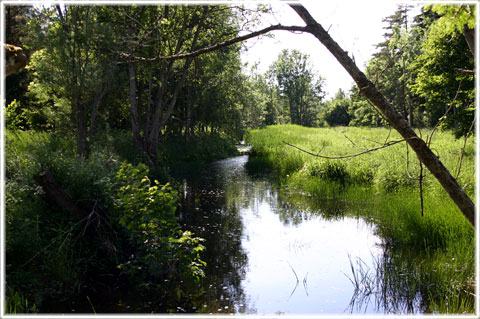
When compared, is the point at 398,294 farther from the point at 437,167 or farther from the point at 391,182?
the point at 391,182

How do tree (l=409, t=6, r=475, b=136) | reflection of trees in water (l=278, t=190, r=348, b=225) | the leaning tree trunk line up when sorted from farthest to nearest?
tree (l=409, t=6, r=475, b=136), reflection of trees in water (l=278, t=190, r=348, b=225), the leaning tree trunk

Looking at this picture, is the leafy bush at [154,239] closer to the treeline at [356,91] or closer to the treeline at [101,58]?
the treeline at [101,58]

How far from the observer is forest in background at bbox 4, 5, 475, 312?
5.03m

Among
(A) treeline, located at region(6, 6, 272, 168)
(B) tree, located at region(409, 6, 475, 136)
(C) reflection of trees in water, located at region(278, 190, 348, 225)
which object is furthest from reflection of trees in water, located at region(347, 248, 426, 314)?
(B) tree, located at region(409, 6, 475, 136)

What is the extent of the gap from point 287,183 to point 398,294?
884cm

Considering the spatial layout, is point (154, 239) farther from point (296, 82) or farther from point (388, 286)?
point (296, 82)

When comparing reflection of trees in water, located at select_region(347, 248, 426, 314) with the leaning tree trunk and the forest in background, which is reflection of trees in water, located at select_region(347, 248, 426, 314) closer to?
the forest in background

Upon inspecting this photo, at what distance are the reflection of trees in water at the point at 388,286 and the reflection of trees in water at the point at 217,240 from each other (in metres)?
1.66

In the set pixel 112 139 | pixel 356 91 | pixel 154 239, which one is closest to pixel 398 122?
pixel 154 239

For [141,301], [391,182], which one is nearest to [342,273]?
[141,301]

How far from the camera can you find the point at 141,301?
524 centimetres

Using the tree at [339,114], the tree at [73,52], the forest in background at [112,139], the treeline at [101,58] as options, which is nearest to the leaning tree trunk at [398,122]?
the forest in background at [112,139]

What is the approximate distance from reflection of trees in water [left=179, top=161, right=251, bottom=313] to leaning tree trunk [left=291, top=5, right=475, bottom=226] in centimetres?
320

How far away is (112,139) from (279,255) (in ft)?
33.1
